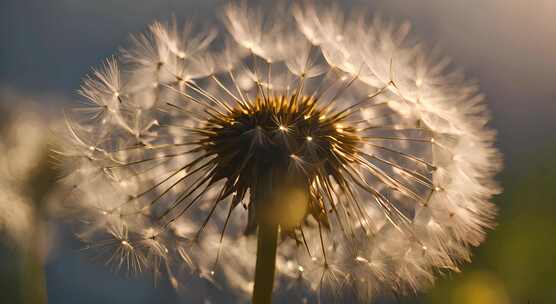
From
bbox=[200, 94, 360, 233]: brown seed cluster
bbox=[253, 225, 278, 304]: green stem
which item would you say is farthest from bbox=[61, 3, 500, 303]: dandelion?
bbox=[253, 225, 278, 304]: green stem

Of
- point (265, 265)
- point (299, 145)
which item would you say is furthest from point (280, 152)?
point (265, 265)

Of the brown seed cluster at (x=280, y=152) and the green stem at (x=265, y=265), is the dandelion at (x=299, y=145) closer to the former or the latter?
the brown seed cluster at (x=280, y=152)

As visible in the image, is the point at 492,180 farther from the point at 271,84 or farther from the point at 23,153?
the point at 23,153

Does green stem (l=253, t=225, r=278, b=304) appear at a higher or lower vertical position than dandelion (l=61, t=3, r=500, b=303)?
lower

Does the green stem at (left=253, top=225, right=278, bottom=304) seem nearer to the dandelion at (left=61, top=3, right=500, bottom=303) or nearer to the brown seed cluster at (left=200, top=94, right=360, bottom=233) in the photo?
the brown seed cluster at (left=200, top=94, right=360, bottom=233)

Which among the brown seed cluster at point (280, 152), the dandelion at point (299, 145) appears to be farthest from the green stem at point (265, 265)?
the dandelion at point (299, 145)

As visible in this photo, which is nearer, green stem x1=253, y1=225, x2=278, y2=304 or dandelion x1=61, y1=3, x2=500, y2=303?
green stem x1=253, y1=225, x2=278, y2=304

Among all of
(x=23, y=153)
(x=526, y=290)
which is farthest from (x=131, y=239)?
(x=526, y=290)
